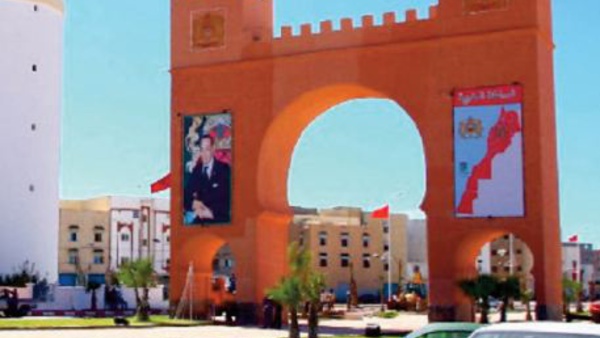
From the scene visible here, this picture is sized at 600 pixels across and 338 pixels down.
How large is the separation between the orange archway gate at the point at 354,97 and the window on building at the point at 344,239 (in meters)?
42.2

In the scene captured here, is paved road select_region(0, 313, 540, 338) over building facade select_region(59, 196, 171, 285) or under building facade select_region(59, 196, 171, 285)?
under

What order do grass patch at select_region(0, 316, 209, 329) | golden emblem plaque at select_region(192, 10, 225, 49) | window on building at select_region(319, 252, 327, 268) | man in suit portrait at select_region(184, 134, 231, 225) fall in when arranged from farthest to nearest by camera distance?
window on building at select_region(319, 252, 327, 268)
golden emblem plaque at select_region(192, 10, 225, 49)
man in suit portrait at select_region(184, 134, 231, 225)
grass patch at select_region(0, 316, 209, 329)

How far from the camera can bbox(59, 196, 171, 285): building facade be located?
65000 mm

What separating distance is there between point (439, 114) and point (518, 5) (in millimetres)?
3746

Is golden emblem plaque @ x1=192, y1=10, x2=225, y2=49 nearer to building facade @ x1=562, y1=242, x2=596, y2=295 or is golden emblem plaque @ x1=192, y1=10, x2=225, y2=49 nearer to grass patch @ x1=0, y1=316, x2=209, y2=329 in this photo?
grass patch @ x1=0, y1=316, x2=209, y2=329

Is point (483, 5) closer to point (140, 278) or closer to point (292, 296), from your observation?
point (292, 296)

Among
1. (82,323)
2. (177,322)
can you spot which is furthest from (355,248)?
(82,323)

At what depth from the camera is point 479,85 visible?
2770 cm

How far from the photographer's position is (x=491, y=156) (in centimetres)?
2739

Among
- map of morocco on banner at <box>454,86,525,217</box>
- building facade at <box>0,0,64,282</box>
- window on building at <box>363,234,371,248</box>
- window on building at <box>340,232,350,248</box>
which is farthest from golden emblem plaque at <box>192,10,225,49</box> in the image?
window on building at <box>363,234,371,248</box>

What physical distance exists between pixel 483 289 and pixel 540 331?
1831 centimetres

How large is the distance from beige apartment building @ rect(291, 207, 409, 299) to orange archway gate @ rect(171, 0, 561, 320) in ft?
129

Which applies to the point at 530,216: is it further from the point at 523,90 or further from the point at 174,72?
the point at 174,72

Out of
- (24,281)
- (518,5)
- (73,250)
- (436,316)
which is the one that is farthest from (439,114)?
(73,250)
